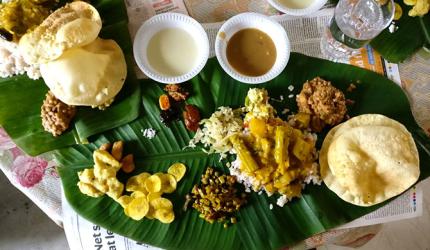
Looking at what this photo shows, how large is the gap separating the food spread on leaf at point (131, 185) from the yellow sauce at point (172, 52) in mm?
431

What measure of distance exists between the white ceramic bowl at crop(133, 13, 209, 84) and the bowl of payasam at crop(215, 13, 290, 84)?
0.08 m

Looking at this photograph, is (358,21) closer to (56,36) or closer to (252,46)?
(252,46)

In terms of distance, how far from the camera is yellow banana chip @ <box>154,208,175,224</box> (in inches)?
78.5

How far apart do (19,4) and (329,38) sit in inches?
57.6

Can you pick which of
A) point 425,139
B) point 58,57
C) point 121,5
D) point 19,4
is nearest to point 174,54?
point 121,5

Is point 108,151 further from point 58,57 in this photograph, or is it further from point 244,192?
point 244,192

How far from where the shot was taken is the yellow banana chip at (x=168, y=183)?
2.03 meters

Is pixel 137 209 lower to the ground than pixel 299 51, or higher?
lower

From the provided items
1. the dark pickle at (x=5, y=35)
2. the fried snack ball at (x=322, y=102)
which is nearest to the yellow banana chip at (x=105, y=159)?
the dark pickle at (x=5, y=35)

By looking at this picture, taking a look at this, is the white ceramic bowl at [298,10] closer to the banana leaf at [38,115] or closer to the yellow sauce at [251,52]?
the yellow sauce at [251,52]

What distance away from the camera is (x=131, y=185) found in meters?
2.04

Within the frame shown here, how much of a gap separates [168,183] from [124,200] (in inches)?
8.4

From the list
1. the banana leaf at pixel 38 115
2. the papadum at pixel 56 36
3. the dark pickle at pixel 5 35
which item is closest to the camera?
the papadum at pixel 56 36

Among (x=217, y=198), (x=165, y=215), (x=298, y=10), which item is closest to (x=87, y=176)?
(x=165, y=215)
